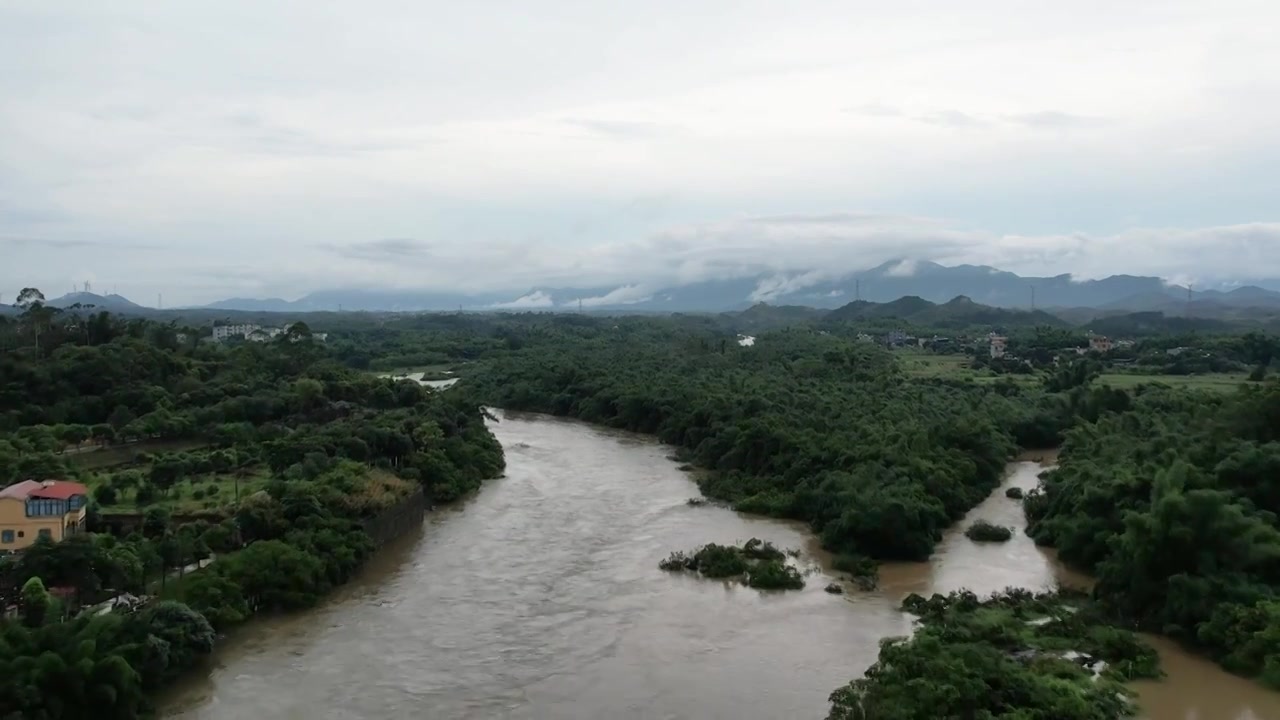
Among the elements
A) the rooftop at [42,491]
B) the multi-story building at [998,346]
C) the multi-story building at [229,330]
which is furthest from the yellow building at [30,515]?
the multi-story building at [229,330]

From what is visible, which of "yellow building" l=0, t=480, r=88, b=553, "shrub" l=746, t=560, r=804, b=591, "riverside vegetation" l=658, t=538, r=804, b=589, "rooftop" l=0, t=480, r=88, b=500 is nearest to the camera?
"yellow building" l=0, t=480, r=88, b=553

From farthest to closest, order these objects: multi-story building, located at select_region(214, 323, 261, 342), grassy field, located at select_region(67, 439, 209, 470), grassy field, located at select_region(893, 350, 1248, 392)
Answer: multi-story building, located at select_region(214, 323, 261, 342) < grassy field, located at select_region(893, 350, 1248, 392) < grassy field, located at select_region(67, 439, 209, 470)

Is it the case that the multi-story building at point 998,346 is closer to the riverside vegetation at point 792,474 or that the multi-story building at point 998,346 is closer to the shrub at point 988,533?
the riverside vegetation at point 792,474

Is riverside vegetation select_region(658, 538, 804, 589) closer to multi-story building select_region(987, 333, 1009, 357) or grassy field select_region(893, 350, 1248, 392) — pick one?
grassy field select_region(893, 350, 1248, 392)

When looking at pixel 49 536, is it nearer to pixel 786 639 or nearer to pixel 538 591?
pixel 538 591

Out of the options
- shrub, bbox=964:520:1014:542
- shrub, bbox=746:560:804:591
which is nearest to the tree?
shrub, bbox=746:560:804:591
